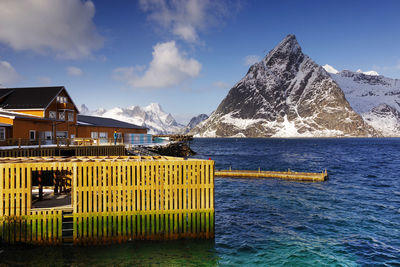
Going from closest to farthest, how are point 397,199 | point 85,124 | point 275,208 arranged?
1. point 275,208
2. point 397,199
3. point 85,124

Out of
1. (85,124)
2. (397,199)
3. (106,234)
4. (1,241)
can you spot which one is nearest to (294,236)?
(106,234)

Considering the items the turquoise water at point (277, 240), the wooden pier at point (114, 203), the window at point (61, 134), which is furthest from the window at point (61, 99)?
the wooden pier at point (114, 203)

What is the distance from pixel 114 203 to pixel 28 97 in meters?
42.9

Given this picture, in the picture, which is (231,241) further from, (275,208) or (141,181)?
(275,208)

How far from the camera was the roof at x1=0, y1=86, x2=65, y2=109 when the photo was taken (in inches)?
1713

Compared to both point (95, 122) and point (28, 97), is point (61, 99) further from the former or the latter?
point (95, 122)

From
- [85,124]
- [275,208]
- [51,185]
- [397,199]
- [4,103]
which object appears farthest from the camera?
→ [85,124]

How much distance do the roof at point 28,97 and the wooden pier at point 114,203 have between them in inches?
1364

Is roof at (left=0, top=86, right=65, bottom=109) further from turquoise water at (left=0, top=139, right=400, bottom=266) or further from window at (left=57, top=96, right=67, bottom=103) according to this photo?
turquoise water at (left=0, top=139, right=400, bottom=266)

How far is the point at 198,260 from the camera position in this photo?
13.3 m

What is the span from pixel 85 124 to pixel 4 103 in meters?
13.6

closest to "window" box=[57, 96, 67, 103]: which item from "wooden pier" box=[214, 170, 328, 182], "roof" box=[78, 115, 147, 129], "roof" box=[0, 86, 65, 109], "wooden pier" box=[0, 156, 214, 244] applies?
"roof" box=[0, 86, 65, 109]

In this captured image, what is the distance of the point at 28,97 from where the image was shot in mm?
45906

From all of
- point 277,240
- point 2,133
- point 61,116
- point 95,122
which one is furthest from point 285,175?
point 95,122
